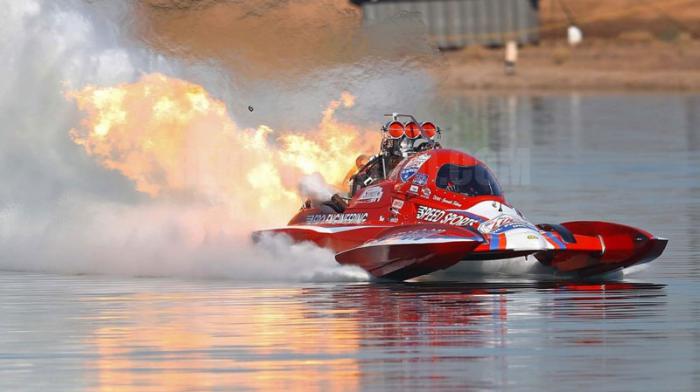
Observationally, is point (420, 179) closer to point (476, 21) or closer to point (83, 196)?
point (83, 196)

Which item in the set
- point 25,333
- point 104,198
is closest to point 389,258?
point 25,333

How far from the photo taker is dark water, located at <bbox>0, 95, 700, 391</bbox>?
1870cm

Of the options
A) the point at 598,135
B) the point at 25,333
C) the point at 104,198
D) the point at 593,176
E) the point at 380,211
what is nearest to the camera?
the point at 25,333

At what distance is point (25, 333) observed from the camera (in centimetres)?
2169

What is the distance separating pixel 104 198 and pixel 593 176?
48.5 ft

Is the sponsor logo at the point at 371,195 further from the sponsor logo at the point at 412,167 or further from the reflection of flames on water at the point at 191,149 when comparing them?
the reflection of flames on water at the point at 191,149

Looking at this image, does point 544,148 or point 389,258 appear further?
point 544,148

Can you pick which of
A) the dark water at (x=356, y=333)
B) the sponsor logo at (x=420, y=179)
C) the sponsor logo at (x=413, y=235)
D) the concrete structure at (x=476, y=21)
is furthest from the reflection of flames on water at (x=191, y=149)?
the concrete structure at (x=476, y=21)

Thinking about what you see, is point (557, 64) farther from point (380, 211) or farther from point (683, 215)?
point (380, 211)

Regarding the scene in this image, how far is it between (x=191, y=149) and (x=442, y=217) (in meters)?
7.50

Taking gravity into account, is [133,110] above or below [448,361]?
above

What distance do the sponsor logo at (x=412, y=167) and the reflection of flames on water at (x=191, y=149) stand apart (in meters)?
4.72

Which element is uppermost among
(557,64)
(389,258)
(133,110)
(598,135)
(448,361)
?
(557,64)

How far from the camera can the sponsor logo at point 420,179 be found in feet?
88.3
